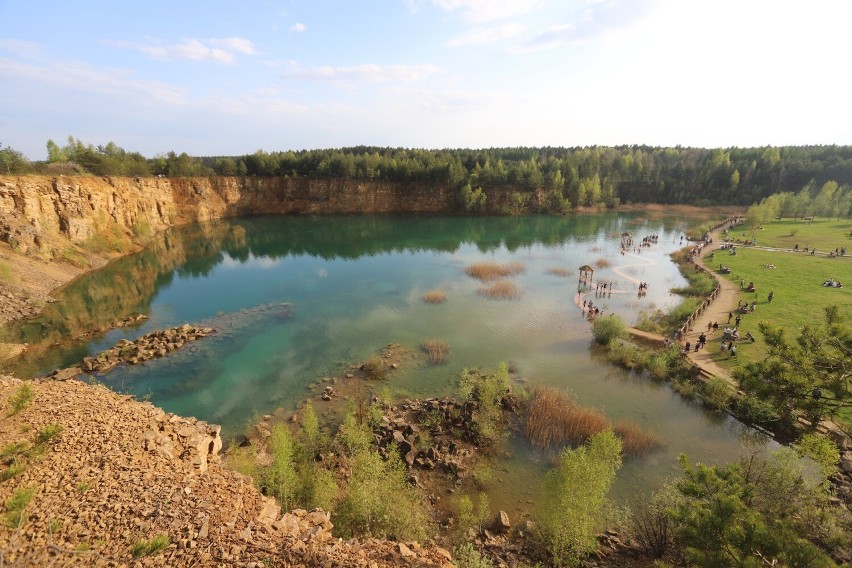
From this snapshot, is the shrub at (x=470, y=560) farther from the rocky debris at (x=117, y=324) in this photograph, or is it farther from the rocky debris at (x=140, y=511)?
the rocky debris at (x=117, y=324)

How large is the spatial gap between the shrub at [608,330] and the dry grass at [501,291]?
38.7 ft

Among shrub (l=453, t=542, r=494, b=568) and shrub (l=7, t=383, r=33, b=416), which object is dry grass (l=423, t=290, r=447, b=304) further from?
shrub (l=7, t=383, r=33, b=416)

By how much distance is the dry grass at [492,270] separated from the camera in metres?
50.9

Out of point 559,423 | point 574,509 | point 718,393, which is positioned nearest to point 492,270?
point 718,393

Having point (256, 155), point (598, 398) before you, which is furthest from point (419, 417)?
point (256, 155)

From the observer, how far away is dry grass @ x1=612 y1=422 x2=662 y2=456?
66.3 feet

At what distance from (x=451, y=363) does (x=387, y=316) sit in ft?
36.4

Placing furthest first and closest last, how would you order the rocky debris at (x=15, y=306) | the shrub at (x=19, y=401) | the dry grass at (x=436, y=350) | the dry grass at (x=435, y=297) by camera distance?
the dry grass at (x=435, y=297)
the rocky debris at (x=15, y=306)
the dry grass at (x=436, y=350)
the shrub at (x=19, y=401)

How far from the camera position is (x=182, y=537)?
9844 mm

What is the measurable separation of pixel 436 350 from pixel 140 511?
870 inches

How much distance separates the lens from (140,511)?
10.5m

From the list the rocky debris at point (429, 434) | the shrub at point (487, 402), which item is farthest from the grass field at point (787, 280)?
the rocky debris at point (429, 434)

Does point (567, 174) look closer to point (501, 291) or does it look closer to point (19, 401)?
point (501, 291)

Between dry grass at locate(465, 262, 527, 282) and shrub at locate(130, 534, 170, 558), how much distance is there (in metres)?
43.1
